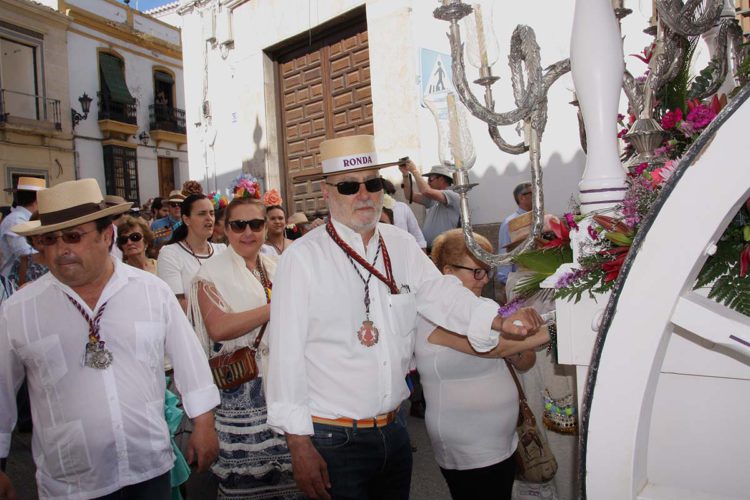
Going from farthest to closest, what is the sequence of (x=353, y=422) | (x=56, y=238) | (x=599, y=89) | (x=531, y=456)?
1. (x=531, y=456)
2. (x=56, y=238)
3. (x=353, y=422)
4. (x=599, y=89)

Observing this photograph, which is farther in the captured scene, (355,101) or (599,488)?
(355,101)

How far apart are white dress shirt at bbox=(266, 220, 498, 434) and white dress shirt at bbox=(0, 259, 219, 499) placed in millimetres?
603

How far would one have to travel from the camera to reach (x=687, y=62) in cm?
196

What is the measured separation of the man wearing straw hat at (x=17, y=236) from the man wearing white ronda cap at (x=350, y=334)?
4.64 meters

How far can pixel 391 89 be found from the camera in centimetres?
758

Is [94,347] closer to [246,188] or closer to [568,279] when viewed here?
[568,279]

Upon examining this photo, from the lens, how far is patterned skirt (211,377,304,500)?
10.4 ft

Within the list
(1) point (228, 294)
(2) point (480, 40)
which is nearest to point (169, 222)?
(1) point (228, 294)

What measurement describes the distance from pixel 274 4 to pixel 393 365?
8.45 metres

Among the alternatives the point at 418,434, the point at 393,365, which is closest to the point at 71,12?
the point at 418,434

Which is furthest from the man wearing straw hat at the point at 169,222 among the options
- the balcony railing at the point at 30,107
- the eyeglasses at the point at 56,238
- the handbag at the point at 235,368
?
the balcony railing at the point at 30,107

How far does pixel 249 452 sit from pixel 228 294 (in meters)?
0.87

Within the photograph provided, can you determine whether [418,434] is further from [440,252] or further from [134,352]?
[134,352]

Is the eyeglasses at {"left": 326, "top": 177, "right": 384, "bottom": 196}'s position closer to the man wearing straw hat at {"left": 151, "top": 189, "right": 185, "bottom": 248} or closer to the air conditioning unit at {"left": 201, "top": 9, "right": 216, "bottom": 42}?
the man wearing straw hat at {"left": 151, "top": 189, "right": 185, "bottom": 248}
